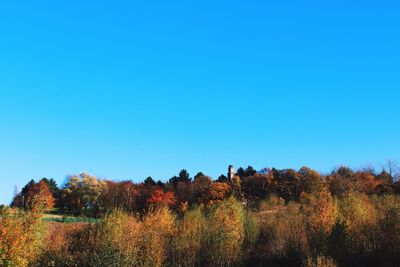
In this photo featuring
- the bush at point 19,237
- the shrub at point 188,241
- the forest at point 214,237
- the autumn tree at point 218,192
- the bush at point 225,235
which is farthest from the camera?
the autumn tree at point 218,192

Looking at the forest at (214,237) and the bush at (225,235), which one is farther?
the bush at (225,235)

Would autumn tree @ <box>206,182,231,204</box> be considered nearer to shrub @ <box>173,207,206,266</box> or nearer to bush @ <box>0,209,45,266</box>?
shrub @ <box>173,207,206,266</box>

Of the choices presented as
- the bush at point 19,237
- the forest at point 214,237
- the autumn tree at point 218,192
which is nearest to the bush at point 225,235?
the forest at point 214,237

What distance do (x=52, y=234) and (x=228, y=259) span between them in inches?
515

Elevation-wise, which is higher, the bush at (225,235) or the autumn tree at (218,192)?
the autumn tree at (218,192)

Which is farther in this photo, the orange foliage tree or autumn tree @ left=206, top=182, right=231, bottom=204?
the orange foliage tree

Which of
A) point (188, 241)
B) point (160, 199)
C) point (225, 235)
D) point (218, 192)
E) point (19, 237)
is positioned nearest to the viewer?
point (19, 237)

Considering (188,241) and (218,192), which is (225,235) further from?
(218,192)

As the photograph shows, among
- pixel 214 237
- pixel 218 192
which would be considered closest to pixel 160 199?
pixel 218 192

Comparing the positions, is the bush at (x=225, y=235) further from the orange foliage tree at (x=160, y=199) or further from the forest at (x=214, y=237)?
the orange foliage tree at (x=160, y=199)

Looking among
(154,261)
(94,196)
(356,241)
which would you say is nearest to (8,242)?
(154,261)

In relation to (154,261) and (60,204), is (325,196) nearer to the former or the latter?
(154,261)

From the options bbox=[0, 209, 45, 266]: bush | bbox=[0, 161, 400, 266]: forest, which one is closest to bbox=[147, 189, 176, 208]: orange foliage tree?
bbox=[0, 161, 400, 266]: forest

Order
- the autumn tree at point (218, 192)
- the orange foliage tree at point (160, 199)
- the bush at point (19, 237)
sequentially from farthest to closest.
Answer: the orange foliage tree at point (160, 199) → the autumn tree at point (218, 192) → the bush at point (19, 237)
